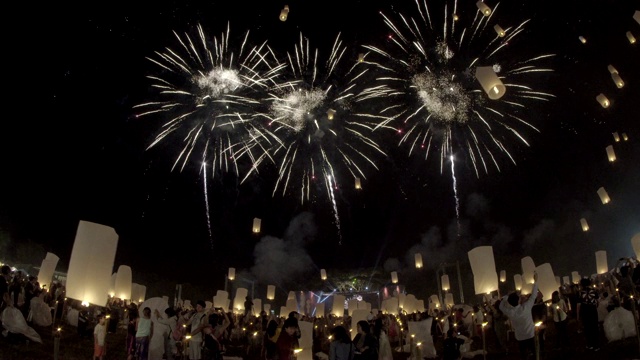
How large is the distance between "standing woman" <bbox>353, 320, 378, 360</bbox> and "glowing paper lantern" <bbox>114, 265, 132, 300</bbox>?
51.1 ft

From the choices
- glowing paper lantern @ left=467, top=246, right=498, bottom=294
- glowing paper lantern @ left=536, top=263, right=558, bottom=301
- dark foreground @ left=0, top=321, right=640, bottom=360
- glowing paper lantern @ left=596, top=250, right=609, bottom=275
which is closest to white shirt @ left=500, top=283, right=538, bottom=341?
dark foreground @ left=0, top=321, right=640, bottom=360

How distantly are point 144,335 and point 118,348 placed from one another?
5007 mm

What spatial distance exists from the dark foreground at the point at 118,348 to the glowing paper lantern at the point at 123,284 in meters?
3.78

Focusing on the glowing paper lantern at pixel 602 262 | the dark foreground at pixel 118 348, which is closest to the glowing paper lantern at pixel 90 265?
the dark foreground at pixel 118 348

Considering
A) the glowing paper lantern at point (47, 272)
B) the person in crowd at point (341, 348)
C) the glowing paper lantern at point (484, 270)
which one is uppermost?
the glowing paper lantern at point (47, 272)

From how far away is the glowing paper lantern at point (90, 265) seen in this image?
309 inches

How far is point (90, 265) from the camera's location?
798 cm

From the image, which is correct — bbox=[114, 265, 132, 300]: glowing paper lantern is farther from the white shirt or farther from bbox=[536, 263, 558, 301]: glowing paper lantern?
the white shirt

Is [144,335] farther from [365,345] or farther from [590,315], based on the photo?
[590,315]

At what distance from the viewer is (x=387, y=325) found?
739 inches

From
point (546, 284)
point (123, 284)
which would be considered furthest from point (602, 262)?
point (123, 284)

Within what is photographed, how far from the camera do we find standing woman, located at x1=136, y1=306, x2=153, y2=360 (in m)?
9.59

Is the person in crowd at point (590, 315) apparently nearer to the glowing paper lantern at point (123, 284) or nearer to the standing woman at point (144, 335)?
the standing woman at point (144, 335)

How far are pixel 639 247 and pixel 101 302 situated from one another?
1215 centimetres
